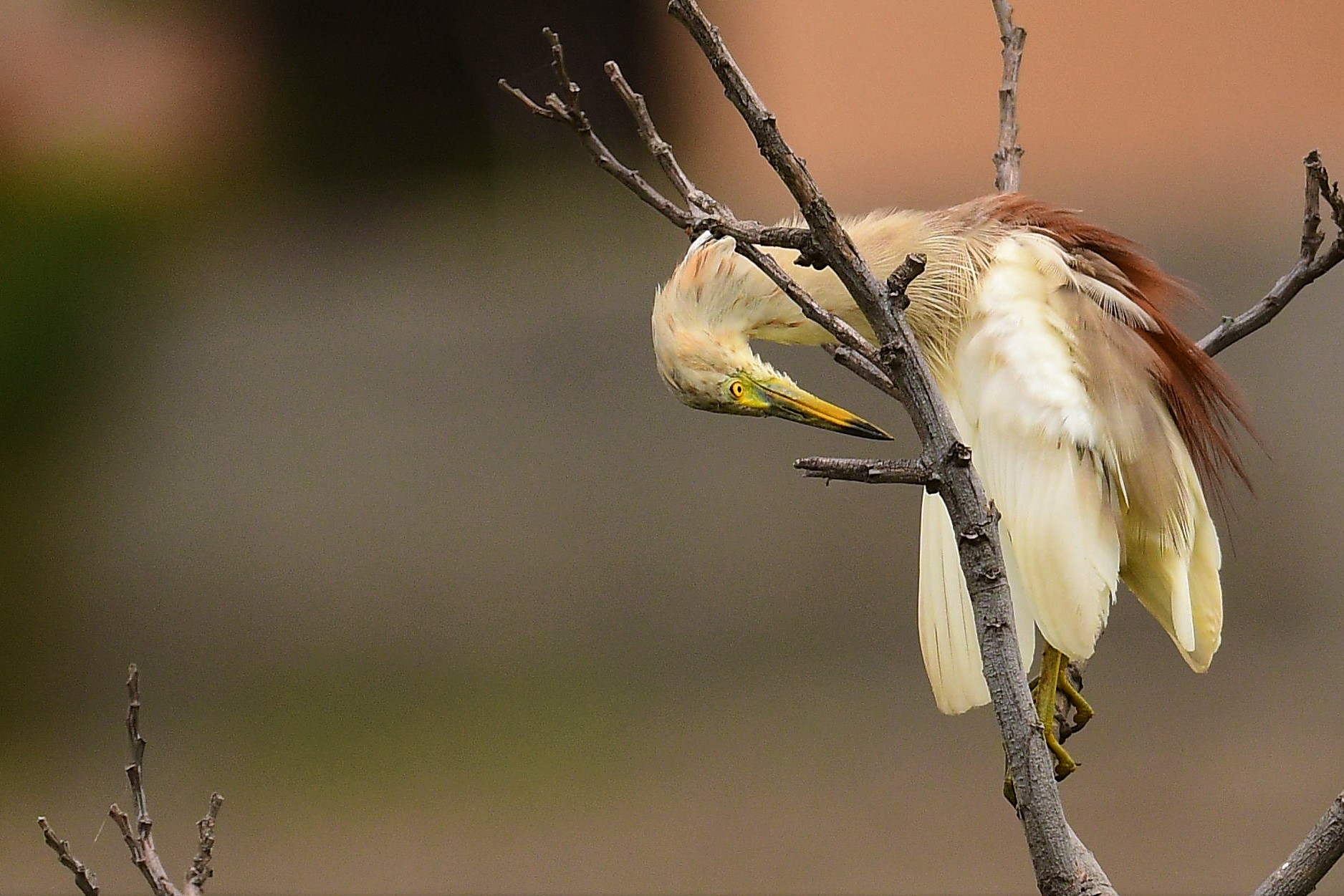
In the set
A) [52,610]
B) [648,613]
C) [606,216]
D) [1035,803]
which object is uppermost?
[606,216]

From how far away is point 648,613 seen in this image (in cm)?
197

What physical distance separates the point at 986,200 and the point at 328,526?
144cm

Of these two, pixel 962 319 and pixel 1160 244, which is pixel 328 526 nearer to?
pixel 1160 244

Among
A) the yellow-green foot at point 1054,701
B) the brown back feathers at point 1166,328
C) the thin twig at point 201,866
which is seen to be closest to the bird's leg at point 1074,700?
the yellow-green foot at point 1054,701

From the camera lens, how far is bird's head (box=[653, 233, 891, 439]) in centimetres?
80

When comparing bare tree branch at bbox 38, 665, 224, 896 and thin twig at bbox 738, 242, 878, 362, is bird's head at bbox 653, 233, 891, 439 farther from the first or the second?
bare tree branch at bbox 38, 665, 224, 896

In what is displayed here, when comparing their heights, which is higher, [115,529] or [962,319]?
[115,529]

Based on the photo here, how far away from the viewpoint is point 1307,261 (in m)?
0.69

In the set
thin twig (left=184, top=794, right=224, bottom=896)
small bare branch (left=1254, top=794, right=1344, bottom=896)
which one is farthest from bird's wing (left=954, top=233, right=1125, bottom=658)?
thin twig (left=184, top=794, right=224, bottom=896)

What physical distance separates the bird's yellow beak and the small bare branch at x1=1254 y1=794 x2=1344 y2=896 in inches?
15.0

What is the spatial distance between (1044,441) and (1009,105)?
0.24 meters

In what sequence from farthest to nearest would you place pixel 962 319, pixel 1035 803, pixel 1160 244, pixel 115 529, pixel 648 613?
pixel 115 529 → pixel 648 613 → pixel 1160 244 → pixel 962 319 → pixel 1035 803

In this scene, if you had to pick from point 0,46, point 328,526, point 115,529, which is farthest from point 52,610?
point 0,46

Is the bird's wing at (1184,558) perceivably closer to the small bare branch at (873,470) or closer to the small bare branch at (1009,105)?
the small bare branch at (1009,105)
